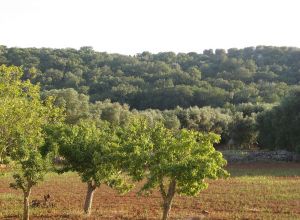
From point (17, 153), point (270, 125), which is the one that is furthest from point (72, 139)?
point (270, 125)

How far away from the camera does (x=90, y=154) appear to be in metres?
28.0

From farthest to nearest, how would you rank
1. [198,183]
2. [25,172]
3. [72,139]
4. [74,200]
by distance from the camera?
[74,200]
[72,139]
[25,172]
[198,183]

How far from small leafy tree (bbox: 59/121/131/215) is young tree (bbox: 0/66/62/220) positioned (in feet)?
5.71

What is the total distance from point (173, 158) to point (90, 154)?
250 inches

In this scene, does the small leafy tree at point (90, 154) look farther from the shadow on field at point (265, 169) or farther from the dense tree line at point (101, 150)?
the shadow on field at point (265, 169)

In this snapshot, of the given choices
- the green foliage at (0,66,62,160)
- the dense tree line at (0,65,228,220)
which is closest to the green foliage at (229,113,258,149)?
the dense tree line at (0,65,228,220)

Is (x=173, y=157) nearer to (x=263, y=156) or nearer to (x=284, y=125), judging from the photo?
(x=263, y=156)

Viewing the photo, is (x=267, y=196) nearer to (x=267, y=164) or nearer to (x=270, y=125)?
(x=267, y=164)

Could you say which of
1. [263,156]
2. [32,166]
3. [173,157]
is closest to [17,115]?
[32,166]

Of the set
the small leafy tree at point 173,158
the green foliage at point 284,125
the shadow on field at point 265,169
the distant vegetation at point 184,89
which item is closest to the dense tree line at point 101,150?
the small leafy tree at point 173,158

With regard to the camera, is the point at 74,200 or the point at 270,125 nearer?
the point at 74,200

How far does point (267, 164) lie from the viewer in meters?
65.7

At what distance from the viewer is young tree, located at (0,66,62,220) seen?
2578 centimetres

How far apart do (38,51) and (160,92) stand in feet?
191
